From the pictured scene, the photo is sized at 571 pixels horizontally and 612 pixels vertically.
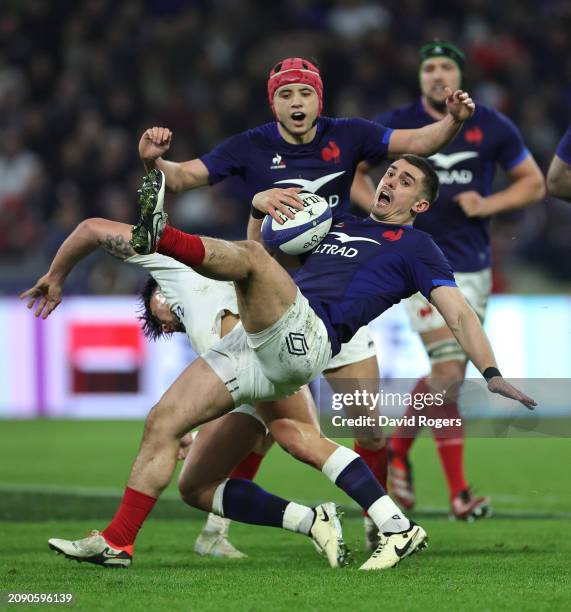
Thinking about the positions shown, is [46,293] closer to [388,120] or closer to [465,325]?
[465,325]

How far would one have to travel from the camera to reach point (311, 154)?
625cm

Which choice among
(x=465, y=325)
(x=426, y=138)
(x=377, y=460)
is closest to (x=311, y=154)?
(x=426, y=138)

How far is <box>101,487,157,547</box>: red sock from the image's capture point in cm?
542

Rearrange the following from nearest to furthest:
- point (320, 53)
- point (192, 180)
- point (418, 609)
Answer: point (418, 609) → point (192, 180) → point (320, 53)

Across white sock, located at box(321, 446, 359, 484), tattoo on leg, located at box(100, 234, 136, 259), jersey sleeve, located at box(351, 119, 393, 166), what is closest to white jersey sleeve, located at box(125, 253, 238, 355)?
tattoo on leg, located at box(100, 234, 136, 259)

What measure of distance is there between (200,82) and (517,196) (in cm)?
896

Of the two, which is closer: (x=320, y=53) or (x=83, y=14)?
(x=320, y=53)

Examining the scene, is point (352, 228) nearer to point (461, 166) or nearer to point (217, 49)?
point (461, 166)

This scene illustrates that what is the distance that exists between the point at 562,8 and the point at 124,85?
561 centimetres

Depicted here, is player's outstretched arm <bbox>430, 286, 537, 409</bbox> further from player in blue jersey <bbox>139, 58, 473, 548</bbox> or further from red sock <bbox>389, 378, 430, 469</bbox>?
red sock <bbox>389, 378, 430, 469</bbox>

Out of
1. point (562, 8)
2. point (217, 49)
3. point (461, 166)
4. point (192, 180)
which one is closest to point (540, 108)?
point (562, 8)

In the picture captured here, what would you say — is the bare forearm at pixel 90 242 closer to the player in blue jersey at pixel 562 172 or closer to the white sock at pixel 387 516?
the white sock at pixel 387 516

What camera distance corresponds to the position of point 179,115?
15.7 m

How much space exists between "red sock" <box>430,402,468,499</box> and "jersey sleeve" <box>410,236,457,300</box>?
214 cm
